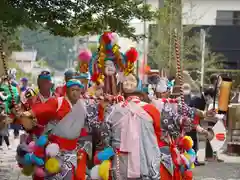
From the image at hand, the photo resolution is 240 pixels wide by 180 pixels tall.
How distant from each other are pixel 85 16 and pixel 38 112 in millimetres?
3075

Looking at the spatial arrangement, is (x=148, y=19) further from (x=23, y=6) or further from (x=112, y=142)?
(x=112, y=142)

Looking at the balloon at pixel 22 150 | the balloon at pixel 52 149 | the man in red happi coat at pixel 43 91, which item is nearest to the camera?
the balloon at pixel 52 149

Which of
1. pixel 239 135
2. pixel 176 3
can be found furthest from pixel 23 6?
pixel 239 135

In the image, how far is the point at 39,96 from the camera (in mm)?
8750

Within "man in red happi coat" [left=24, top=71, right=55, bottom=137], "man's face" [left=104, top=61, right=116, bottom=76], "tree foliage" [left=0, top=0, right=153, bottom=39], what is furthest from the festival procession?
"tree foliage" [left=0, top=0, right=153, bottom=39]

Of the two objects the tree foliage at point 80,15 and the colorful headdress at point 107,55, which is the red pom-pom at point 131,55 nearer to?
the colorful headdress at point 107,55

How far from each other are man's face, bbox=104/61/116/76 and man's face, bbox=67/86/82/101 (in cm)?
90

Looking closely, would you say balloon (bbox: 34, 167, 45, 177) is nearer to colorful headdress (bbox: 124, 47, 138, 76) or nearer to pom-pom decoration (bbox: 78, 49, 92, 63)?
colorful headdress (bbox: 124, 47, 138, 76)

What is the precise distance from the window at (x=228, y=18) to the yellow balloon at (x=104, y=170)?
3894 cm

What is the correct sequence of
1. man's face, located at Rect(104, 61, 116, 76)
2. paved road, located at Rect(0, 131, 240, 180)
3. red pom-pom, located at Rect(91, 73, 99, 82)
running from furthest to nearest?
paved road, located at Rect(0, 131, 240, 180) < red pom-pom, located at Rect(91, 73, 99, 82) < man's face, located at Rect(104, 61, 116, 76)

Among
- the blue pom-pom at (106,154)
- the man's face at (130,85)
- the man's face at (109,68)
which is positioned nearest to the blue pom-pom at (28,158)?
the blue pom-pom at (106,154)

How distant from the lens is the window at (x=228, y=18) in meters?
44.8

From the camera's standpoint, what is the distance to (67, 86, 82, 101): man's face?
7223 mm

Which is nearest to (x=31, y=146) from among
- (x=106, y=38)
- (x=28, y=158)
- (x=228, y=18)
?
(x=28, y=158)
